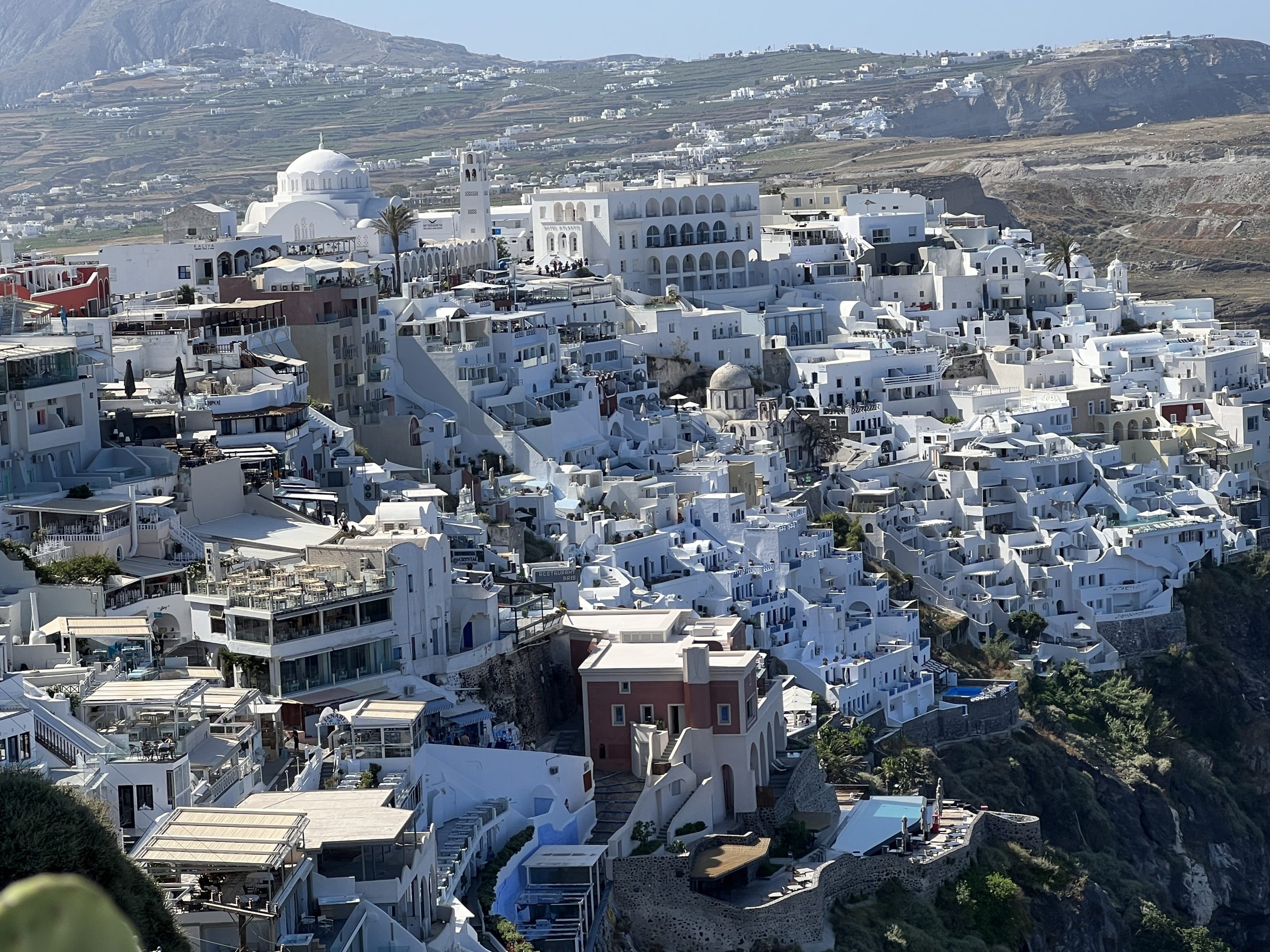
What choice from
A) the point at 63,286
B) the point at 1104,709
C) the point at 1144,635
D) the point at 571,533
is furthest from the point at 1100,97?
the point at 571,533

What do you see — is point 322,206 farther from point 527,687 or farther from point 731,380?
point 527,687

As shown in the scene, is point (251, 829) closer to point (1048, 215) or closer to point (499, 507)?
point (499, 507)

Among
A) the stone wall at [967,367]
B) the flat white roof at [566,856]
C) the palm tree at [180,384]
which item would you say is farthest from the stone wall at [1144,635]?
the flat white roof at [566,856]

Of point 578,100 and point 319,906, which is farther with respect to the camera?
point 578,100

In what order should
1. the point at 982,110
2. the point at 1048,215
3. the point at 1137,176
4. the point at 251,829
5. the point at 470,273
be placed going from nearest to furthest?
the point at 251,829, the point at 470,273, the point at 1048,215, the point at 1137,176, the point at 982,110

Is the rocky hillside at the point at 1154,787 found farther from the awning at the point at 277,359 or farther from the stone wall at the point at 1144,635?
the awning at the point at 277,359

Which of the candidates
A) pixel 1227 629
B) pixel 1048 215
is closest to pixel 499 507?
pixel 1227 629
